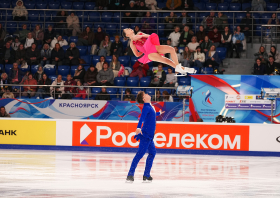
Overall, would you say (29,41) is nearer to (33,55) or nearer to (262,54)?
(33,55)

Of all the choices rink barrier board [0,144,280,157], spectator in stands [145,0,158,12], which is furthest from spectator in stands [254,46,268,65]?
spectator in stands [145,0,158,12]

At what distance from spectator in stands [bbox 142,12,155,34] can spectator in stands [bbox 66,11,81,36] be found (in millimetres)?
2754

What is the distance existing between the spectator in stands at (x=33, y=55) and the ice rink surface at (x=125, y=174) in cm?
511

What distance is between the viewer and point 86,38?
1620 centimetres

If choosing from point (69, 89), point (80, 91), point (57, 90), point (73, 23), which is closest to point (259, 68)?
point (80, 91)

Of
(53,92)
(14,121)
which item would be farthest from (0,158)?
(53,92)

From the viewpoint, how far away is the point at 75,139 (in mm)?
11992

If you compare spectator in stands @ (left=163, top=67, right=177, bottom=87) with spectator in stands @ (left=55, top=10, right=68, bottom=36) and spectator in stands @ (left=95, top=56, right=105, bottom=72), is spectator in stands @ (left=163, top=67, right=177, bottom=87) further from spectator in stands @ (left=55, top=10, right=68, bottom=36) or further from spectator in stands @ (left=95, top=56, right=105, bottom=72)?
spectator in stands @ (left=55, top=10, right=68, bottom=36)

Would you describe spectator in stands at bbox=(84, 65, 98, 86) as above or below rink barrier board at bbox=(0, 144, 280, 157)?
above

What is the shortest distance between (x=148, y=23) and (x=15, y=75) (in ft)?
17.9

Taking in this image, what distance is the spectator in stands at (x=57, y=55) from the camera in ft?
50.7

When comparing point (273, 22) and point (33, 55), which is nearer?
point (33, 55)

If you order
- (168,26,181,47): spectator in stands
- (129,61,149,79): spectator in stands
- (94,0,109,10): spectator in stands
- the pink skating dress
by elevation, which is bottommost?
(129,61,149,79): spectator in stands

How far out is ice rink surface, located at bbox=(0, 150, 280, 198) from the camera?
631 centimetres
